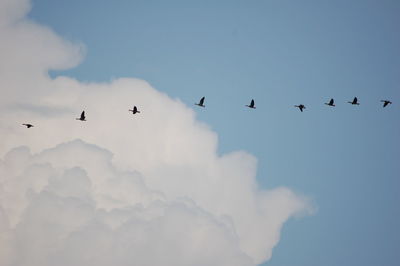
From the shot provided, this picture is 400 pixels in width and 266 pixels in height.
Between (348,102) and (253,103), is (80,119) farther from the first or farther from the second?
(348,102)

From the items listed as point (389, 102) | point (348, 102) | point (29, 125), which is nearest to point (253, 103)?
point (348, 102)

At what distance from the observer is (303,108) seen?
14388 cm

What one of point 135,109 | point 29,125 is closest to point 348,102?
point 135,109

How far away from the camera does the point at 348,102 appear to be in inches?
5748

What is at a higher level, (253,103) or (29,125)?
(253,103)

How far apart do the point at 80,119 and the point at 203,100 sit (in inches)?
1093

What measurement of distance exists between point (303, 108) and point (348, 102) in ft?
35.4

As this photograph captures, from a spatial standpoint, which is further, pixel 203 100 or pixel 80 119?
pixel 203 100

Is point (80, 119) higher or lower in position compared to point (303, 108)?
lower

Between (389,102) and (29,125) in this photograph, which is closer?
(29,125)

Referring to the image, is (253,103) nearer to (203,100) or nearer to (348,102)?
(203,100)

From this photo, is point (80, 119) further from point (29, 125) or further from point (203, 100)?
point (203, 100)

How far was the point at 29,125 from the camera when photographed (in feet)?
447

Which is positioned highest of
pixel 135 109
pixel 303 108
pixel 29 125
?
pixel 303 108
